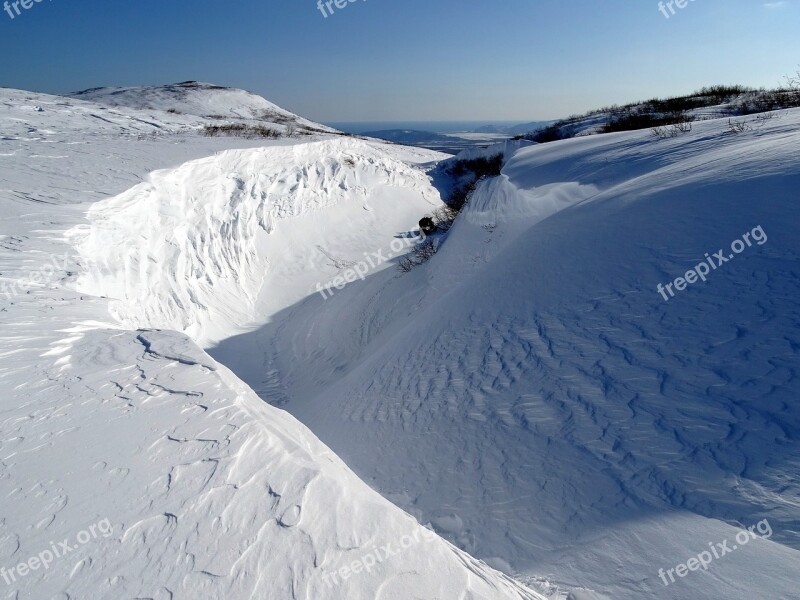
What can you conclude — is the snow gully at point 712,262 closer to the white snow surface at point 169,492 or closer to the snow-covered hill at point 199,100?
the white snow surface at point 169,492

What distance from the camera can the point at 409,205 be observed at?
2077cm

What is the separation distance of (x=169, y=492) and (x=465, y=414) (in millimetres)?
3425

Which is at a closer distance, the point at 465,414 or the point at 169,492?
the point at 169,492

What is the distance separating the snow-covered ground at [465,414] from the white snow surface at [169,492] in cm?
2

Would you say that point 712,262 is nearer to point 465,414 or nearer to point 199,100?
point 465,414

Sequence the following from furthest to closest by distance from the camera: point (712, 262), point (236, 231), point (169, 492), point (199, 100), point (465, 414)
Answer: point (199, 100), point (236, 231), point (465, 414), point (712, 262), point (169, 492)

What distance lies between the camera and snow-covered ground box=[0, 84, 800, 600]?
2420 millimetres

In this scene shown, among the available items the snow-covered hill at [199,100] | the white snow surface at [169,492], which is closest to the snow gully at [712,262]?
the white snow surface at [169,492]

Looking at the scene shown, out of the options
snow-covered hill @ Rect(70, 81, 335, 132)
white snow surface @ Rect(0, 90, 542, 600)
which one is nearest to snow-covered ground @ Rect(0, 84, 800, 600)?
white snow surface @ Rect(0, 90, 542, 600)

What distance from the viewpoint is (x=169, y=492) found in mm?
2621

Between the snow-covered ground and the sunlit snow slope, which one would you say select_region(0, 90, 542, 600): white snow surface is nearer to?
the snow-covered ground

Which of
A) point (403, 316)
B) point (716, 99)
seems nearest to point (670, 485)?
point (403, 316)

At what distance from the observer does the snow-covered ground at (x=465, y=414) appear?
2.42 meters

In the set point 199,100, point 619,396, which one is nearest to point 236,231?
point 619,396
